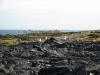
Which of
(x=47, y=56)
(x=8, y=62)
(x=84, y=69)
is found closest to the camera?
(x=84, y=69)

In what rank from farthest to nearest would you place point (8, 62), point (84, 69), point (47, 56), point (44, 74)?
point (47, 56)
point (8, 62)
point (44, 74)
point (84, 69)

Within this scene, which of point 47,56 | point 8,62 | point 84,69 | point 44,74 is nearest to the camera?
point 84,69

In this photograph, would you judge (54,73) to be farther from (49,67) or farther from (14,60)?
(14,60)

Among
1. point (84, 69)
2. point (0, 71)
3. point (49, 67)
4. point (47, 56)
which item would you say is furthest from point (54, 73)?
point (47, 56)

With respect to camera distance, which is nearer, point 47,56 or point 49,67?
point 49,67

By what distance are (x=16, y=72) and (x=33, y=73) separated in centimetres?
127

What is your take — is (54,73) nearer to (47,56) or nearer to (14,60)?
→ (14,60)

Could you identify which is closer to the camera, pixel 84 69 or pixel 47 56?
pixel 84 69

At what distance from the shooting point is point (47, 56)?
24094mm

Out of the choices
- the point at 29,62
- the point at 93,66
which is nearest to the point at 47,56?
the point at 29,62

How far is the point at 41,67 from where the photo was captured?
19.1 meters

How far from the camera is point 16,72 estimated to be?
57.1 ft

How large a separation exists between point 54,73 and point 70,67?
1.33 m

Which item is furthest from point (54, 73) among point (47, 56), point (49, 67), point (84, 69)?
point (47, 56)
